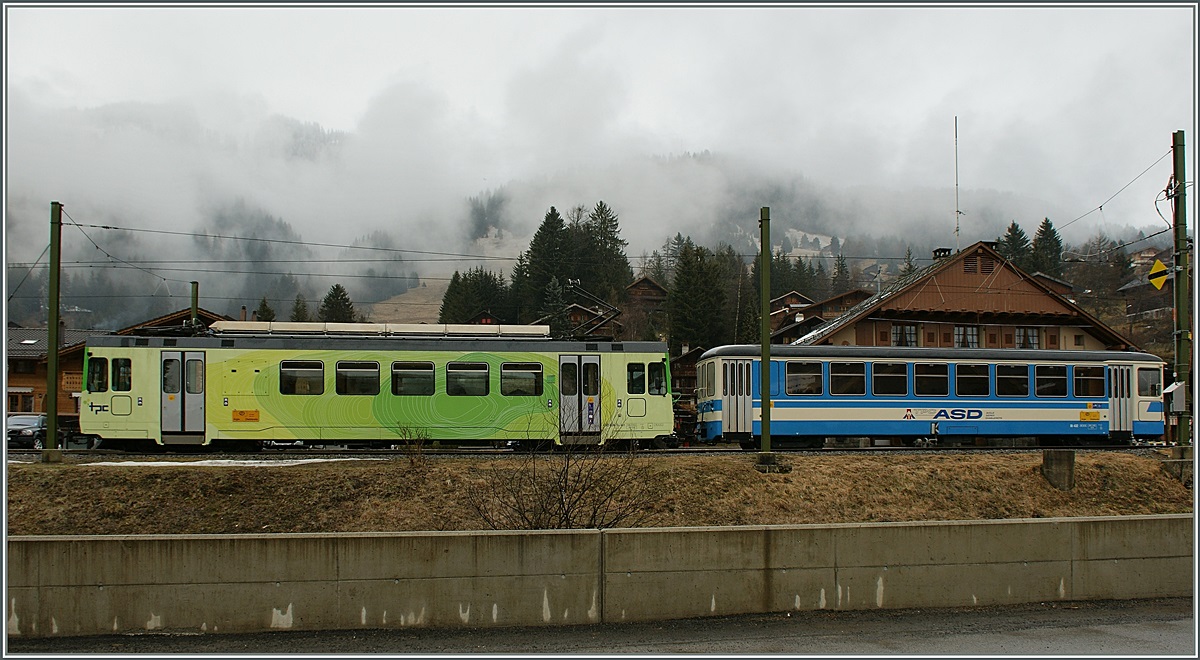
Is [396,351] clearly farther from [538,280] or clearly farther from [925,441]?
[538,280]

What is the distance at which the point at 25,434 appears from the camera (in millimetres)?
Answer: 34094

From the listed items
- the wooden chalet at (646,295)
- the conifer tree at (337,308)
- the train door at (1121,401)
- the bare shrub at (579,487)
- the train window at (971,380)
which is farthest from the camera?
the conifer tree at (337,308)

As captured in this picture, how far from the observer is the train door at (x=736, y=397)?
21.5 metres

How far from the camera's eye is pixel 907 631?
812 cm

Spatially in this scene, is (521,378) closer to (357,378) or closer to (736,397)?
(357,378)

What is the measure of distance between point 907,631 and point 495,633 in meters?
3.87

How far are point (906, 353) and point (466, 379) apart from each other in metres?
A: 11.6

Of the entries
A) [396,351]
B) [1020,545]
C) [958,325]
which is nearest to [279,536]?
[1020,545]

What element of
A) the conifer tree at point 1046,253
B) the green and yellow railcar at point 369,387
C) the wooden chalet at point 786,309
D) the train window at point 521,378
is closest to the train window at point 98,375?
the green and yellow railcar at point 369,387

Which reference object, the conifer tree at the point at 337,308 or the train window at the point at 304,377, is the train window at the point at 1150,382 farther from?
the conifer tree at the point at 337,308

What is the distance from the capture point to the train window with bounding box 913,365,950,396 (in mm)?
22750

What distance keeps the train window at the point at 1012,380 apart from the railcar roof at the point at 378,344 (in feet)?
32.4

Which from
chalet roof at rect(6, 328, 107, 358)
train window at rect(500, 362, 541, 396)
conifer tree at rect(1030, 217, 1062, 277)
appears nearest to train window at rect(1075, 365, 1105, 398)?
train window at rect(500, 362, 541, 396)

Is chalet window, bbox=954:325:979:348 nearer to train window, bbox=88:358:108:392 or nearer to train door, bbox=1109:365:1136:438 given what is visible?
train door, bbox=1109:365:1136:438
